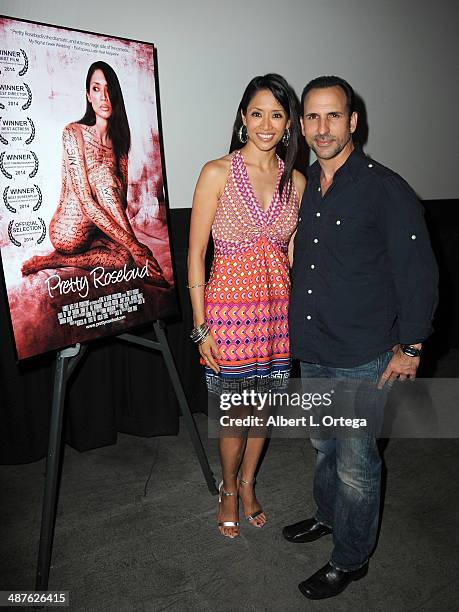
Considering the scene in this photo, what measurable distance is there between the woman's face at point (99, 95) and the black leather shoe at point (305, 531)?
160 centimetres

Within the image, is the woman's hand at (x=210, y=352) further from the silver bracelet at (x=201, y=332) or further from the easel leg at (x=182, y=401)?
the easel leg at (x=182, y=401)

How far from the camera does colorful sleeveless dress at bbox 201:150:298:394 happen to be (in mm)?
1789

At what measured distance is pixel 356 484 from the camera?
1619 mm

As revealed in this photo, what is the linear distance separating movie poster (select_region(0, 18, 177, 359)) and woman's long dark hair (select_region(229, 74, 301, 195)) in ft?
1.09

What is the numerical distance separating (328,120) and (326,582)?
1.44 meters

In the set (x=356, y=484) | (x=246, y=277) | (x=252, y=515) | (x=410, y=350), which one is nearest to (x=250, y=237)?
(x=246, y=277)

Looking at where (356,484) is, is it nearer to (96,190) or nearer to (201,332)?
(201,332)

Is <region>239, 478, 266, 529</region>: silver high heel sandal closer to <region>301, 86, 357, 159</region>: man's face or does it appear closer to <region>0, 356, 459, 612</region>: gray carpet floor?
<region>0, 356, 459, 612</region>: gray carpet floor

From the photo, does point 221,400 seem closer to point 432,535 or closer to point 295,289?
point 295,289

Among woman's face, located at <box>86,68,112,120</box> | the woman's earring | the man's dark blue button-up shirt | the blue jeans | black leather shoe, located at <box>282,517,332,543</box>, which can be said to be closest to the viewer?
the man's dark blue button-up shirt

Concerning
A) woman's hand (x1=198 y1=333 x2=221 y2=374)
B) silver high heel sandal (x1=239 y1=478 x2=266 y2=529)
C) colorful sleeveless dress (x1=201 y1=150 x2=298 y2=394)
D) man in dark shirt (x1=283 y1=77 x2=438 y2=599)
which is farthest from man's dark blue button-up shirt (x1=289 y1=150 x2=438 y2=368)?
silver high heel sandal (x1=239 y1=478 x2=266 y2=529)

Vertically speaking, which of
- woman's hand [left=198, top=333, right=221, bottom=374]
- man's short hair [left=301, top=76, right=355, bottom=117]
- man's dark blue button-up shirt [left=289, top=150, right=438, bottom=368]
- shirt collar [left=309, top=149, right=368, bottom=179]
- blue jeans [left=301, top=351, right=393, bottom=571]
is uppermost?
man's short hair [left=301, top=76, right=355, bottom=117]

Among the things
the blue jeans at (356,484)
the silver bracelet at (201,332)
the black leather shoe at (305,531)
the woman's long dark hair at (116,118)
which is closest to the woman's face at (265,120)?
the woman's long dark hair at (116,118)

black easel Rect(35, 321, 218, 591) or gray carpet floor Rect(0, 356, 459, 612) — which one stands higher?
black easel Rect(35, 321, 218, 591)
